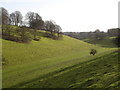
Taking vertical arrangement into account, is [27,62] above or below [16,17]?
below

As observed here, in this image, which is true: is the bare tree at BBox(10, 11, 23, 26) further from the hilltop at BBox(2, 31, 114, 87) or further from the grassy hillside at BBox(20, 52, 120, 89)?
the grassy hillside at BBox(20, 52, 120, 89)

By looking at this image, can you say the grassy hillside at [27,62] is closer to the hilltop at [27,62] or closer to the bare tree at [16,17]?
the hilltop at [27,62]

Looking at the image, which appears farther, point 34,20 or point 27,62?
point 34,20

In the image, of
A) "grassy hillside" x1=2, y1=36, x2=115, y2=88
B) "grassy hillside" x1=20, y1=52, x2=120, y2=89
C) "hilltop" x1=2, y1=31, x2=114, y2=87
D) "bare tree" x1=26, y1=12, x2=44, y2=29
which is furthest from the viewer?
"bare tree" x1=26, y1=12, x2=44, y2=29

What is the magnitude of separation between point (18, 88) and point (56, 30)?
323 ft

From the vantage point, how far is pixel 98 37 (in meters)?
168

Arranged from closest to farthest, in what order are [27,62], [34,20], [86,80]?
[86,80] → [27,62] → [34,20]

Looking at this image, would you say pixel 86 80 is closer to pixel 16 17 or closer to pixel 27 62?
pixel 27 62

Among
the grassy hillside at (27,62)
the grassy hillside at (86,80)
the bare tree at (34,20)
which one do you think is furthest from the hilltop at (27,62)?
the bare tree at (34,20)

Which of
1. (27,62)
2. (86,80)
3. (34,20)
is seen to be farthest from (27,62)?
(34,20)

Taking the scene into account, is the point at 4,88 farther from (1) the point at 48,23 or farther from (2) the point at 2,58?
(1) the point at 48,23

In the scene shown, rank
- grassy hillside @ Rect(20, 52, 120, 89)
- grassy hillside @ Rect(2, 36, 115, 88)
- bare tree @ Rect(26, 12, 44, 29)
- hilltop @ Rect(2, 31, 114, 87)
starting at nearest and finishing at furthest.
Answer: grassy hillside @ Rect(20, 52, 120, 89)
grassy hillside @ Rect(2, 36, 115, 88)
hilltop @ Rect(2, 31, 114, 87)
bare tree @ Rect(26, 12, 44, 29)

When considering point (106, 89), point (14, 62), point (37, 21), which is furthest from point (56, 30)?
point (106, 89)

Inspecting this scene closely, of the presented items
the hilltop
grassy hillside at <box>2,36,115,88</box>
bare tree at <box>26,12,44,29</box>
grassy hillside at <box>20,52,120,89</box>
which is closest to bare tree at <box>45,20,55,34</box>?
bare tree at <box>26,12,44,29</box>
